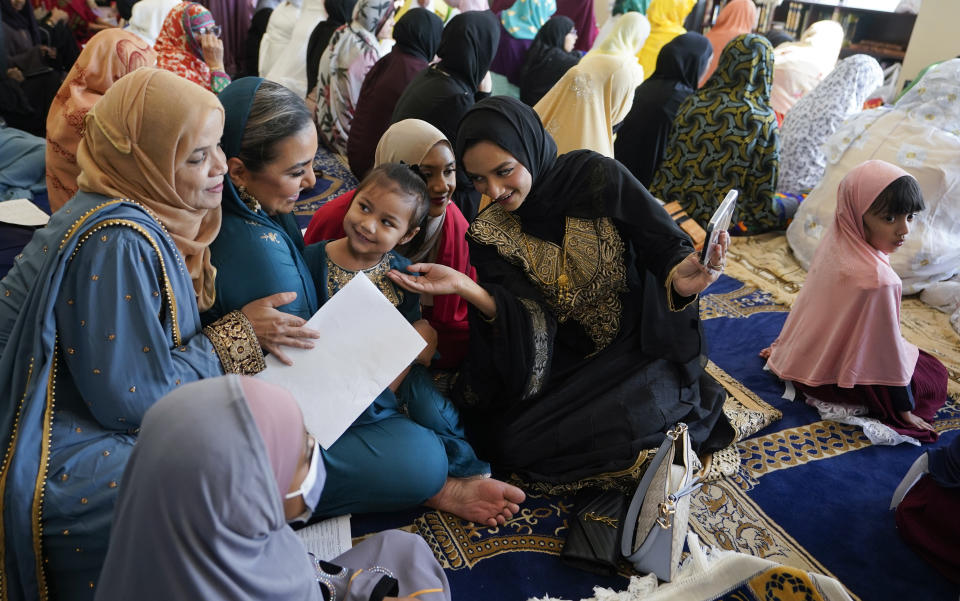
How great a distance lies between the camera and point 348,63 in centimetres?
486

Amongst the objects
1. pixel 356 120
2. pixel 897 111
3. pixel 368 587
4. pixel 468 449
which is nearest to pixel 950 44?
pixel 897 111

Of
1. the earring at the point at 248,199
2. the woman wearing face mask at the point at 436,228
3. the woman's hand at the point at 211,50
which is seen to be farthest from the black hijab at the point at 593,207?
the woman's hand at the point at 211,50

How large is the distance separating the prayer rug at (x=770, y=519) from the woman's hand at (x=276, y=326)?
1.98 feet

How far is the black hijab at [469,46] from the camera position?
314 cm

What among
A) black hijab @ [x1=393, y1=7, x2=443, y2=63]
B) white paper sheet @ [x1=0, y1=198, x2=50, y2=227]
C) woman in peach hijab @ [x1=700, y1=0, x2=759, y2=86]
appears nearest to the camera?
white paper sheet @ [x1=0, y1=198, x2=50, y2=227]

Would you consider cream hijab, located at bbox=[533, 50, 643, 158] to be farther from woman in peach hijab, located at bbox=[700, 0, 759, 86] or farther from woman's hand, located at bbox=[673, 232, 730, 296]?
woman in peach hijab, located at bbox=[700, 0, 759, 86]

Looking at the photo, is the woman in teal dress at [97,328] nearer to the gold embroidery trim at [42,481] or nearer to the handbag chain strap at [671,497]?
the gold embroidery trim at [42,481]

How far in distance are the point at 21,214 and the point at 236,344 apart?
2.36 metres

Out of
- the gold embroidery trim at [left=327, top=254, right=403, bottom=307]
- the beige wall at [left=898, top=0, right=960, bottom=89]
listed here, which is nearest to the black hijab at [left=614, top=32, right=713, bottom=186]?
the beige wall at [left=898, top=0, right=960, bottom=89]

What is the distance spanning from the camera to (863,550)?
176cm

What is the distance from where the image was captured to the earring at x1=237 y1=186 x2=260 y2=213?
152 centimetres

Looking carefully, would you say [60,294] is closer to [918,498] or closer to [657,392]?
[657,392]

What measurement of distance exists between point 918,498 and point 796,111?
3297 millimetres

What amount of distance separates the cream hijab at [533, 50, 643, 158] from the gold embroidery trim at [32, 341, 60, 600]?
2.60m
